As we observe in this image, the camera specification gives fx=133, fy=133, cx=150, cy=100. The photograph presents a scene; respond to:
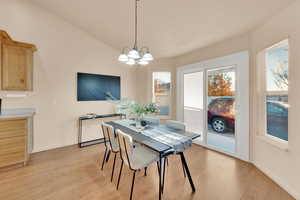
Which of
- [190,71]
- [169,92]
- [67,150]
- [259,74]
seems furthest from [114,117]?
[259,74]

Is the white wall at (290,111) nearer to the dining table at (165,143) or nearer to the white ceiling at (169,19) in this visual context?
the white ceiling at (169,19)

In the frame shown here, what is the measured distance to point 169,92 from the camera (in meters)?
4.23

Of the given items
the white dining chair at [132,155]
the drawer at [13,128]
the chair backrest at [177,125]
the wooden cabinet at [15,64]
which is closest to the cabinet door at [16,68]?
the wooden cabinet at [15,64]

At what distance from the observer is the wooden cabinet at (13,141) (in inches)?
89.8

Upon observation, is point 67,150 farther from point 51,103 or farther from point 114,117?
point 114,117

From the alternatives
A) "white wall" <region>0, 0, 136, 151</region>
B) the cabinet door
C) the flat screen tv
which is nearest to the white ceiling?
"white wall" <region>0, 0, 136, 151</region>

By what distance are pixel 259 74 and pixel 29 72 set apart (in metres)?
4.53

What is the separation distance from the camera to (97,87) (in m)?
3.88

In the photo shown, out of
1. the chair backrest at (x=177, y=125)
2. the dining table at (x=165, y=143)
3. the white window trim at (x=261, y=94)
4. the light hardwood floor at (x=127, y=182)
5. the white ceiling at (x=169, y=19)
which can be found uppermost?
A: the white ceiling at (x=169, y=19)

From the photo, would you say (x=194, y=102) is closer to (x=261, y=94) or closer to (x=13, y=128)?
(x=261, y=94)

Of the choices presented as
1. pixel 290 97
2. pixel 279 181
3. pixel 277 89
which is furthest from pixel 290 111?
pixel 279 181

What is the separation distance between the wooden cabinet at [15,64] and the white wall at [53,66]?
1.04ft

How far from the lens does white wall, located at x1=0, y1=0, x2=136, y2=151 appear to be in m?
2.88

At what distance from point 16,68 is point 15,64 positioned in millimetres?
77
